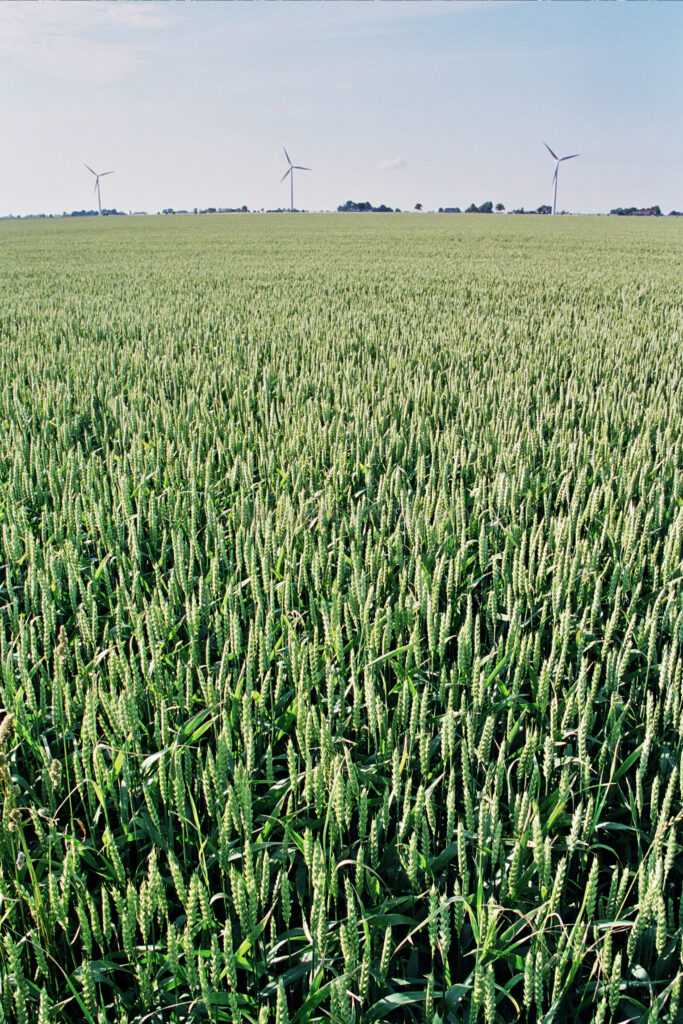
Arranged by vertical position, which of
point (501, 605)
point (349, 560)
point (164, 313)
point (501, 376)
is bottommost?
point (501, 605)

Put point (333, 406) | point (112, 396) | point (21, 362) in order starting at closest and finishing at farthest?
point (333, 406), point (112, 396), point (21, 362)

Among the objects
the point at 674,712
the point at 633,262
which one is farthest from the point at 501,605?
the point at 633,262

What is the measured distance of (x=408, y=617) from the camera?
226 cm

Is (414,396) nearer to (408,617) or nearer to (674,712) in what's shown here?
(408,617)

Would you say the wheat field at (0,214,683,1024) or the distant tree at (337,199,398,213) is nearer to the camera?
the wheat field at (0,214,683,1024)

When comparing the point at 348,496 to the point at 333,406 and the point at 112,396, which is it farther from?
the point at 112,396

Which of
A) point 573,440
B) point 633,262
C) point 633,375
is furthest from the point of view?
point 633,262

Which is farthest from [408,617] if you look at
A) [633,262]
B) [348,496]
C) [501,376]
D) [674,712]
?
[633,262]

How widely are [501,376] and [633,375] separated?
120cm

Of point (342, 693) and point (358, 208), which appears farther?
point (358, 208)

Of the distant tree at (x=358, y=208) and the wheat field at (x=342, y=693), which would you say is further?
the distant tree at (x=358, y=208)

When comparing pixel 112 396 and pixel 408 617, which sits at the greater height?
pixel 112 396

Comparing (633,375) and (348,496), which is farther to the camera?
(633,375)

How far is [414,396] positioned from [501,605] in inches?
111
